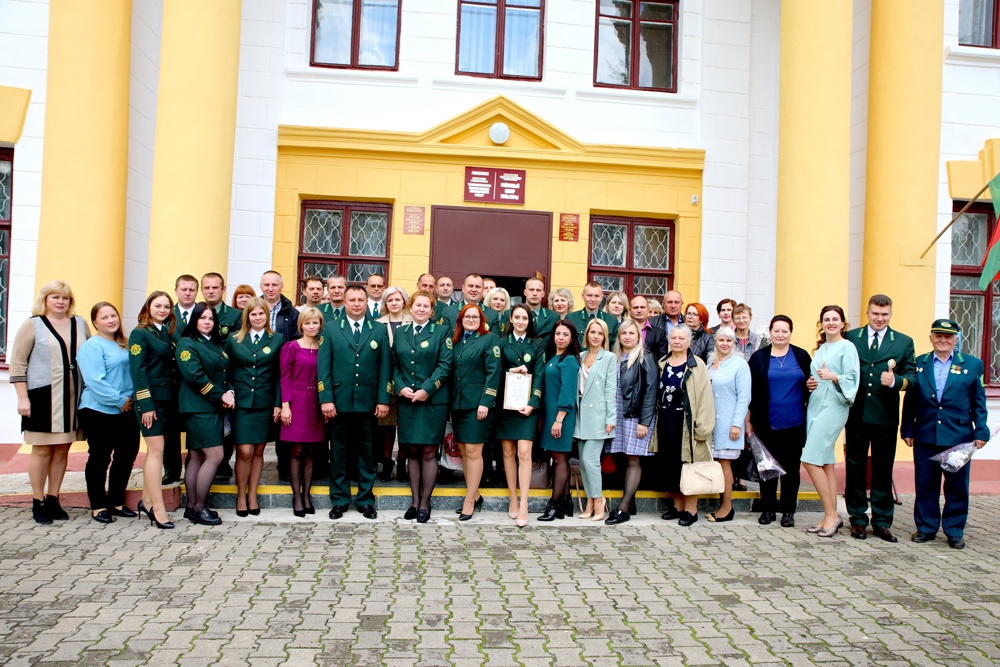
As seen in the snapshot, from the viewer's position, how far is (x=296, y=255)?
10.5m

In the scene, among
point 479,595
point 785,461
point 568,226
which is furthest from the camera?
point 568,226

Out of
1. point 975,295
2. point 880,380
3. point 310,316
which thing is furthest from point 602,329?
point 975,295

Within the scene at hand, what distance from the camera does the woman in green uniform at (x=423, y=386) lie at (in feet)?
22.7

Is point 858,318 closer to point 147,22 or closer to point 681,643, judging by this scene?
point 681,643

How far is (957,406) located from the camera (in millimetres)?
6777

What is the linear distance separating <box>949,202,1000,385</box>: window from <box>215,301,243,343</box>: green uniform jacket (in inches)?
343

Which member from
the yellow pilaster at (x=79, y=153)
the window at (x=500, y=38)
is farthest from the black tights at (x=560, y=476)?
the window at (x=500, y=38)

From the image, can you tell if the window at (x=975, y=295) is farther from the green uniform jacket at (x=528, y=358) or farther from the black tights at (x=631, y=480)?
the green uniform jacket at (x=528, y=358)

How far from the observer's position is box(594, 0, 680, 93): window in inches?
436

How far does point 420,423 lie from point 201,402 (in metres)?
1.82

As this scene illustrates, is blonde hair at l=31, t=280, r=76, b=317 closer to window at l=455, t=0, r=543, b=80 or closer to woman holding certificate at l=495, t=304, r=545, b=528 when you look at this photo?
woman holding certificate at l=495, t=304, r=545, b=528

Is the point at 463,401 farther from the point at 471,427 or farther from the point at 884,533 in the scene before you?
the point at 884,533

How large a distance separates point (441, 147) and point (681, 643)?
24.9ft

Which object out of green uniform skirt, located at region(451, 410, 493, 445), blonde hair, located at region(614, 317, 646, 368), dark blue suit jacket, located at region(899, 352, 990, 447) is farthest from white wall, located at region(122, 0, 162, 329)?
dark blue suit jacket, located at region(899, 352, 990, 447)
